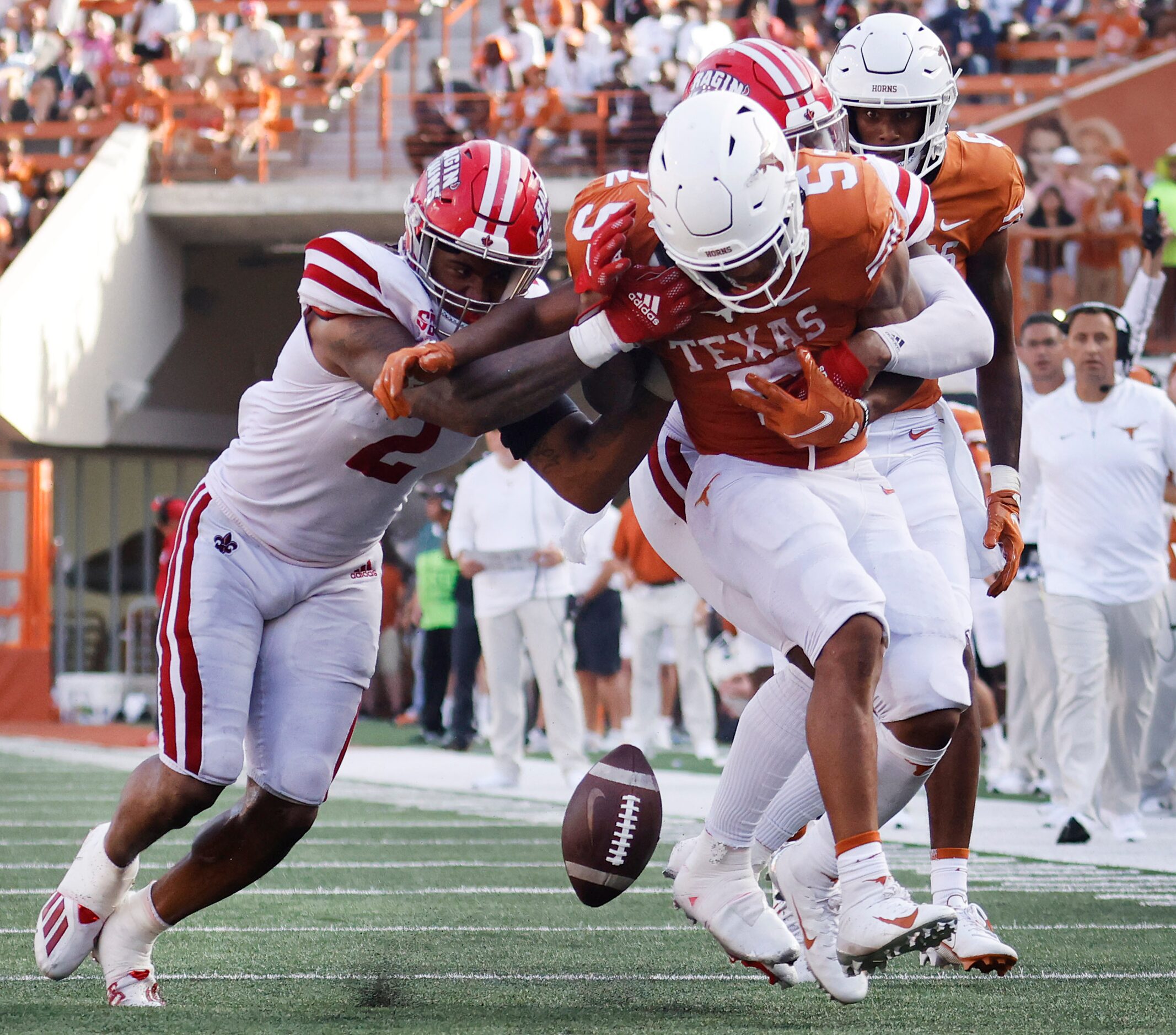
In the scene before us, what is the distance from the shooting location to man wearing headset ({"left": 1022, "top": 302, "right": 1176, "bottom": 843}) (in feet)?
22.4

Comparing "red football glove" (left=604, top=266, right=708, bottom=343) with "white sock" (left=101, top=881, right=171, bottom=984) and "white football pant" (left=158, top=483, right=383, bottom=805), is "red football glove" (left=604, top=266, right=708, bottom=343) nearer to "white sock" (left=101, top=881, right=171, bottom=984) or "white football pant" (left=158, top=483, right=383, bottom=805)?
"white football pant" (left=158, top=483, right=383, bottom=805)

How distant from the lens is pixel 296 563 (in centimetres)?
375

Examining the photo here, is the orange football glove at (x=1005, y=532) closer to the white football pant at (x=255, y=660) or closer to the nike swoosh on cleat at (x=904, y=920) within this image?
the nike swoosh on cleat at (x=904, y=920)

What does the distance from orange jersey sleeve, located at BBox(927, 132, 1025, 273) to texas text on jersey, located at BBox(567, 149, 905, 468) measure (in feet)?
2.32

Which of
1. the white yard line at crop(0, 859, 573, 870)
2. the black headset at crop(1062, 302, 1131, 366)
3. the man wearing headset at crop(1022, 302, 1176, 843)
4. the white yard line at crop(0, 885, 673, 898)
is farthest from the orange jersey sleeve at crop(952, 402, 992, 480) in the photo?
the white yard line at crop(0, 885, 673, 898)

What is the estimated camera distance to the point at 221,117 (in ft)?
55.4

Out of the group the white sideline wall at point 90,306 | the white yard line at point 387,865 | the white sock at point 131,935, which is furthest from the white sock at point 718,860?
the white sideline wall at point 90,306

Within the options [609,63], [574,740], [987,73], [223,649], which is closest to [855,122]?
[223,649]

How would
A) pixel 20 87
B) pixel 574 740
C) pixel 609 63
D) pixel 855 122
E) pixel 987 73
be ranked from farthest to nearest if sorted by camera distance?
pixel 20 87, pixel 609 63, pixel 987 73, pixel 574 740, pixel 855 122

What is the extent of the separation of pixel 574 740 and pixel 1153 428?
337cm

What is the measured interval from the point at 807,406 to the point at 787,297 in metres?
0.21

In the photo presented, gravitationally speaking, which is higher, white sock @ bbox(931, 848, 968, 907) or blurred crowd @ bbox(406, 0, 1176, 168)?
blurred crowd @ bbox(406, 0, 1176, 168)

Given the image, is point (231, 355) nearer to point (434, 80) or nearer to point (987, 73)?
point (434, 80)

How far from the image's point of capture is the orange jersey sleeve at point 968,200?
418 cm
